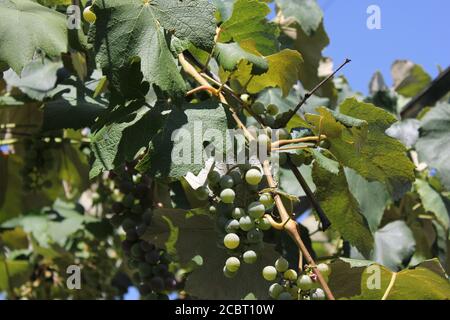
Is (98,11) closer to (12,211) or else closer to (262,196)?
(262,196)

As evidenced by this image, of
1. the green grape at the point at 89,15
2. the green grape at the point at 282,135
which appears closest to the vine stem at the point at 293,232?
the green grape at the point at 282,135

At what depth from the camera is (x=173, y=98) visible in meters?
1.22

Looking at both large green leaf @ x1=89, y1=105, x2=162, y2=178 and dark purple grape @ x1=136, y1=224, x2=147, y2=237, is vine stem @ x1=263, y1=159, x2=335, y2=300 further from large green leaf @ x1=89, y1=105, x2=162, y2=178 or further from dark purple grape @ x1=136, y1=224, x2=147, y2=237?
dark purple grape @ x1=136, y1=224, x2=147, y2=237

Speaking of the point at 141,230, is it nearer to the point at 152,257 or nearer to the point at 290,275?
the point at 152,257

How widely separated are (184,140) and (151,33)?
18 centimetres

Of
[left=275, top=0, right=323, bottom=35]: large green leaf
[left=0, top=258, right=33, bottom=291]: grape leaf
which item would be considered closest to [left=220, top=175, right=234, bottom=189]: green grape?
[left=275, top=0, right=323, bottom=35]: large green leaf

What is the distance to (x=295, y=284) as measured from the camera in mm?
1153

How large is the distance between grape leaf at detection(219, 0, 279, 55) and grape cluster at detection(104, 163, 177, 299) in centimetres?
36

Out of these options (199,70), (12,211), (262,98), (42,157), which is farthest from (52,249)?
(199,70)

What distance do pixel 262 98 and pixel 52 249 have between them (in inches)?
32.6

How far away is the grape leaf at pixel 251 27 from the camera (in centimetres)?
145

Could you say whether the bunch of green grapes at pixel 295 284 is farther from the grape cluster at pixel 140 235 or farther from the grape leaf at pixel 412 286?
the grape cluster at pixel 140 235

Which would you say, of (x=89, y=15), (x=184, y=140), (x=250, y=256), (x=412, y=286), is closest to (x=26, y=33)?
(x=89, y=15)

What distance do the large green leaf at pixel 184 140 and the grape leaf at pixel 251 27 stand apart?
23cm
